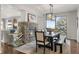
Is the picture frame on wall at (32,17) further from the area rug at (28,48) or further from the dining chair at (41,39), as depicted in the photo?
the area rug at (28,48)

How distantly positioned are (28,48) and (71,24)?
89cm

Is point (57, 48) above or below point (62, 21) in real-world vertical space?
below

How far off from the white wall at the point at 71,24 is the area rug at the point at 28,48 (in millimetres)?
658

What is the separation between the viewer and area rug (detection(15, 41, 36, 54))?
2004 millimetres

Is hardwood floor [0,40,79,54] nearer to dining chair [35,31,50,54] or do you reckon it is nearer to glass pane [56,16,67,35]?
dining chair [35,31,50,54]

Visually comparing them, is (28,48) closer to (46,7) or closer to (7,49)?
(7,49)

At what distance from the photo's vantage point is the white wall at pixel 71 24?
6.35 feet

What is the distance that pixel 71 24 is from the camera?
1964 millimetres

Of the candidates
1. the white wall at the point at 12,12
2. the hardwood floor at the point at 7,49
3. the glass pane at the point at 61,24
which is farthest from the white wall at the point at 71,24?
the hardwood floor at the point at 7,49

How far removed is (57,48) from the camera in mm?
1981
